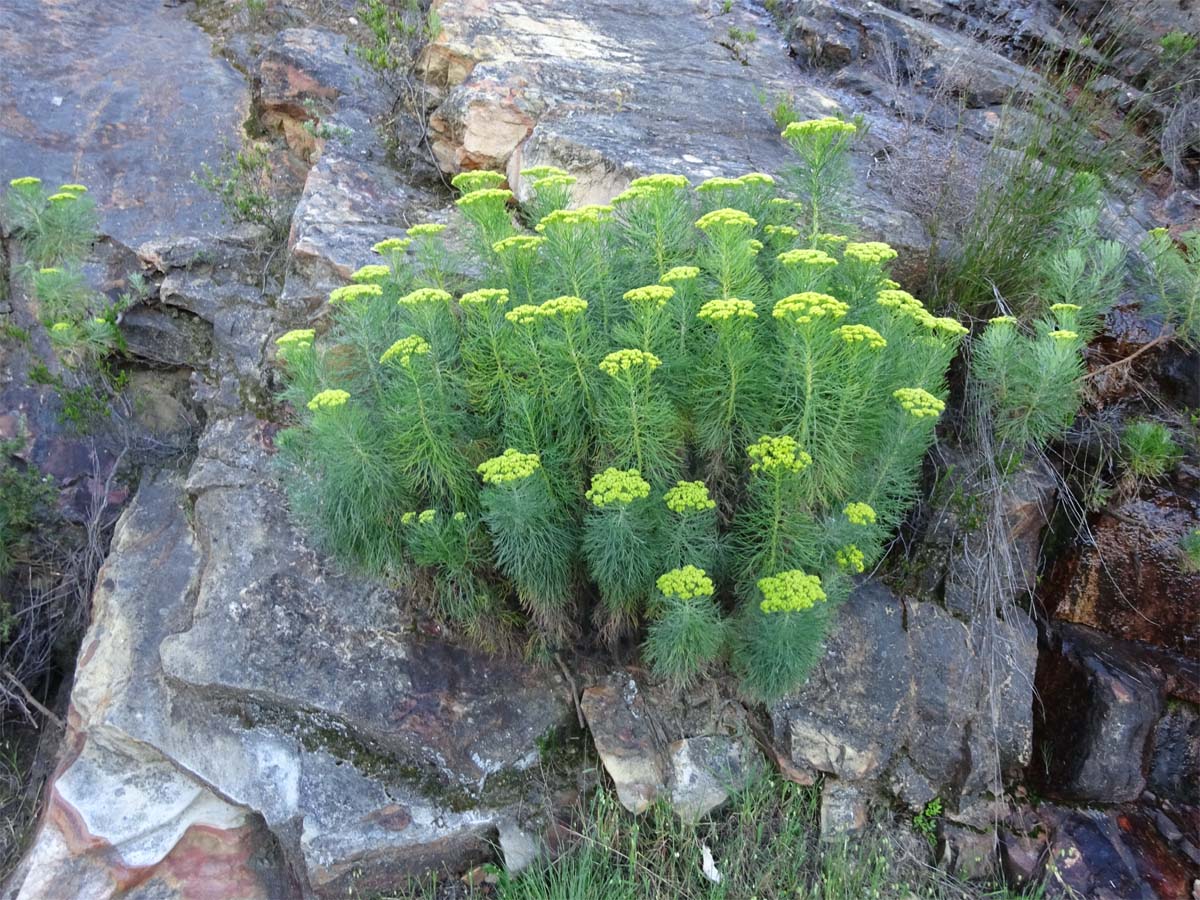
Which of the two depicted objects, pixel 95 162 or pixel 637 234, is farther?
pixel 95 162

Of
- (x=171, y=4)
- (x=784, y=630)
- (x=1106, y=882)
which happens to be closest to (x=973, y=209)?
(x=784, y=630)

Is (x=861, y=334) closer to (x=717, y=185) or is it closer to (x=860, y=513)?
(x=860, y=513)

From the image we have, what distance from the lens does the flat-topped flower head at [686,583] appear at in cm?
284

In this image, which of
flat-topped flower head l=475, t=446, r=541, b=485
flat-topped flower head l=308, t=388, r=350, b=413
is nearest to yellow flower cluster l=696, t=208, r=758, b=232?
flat-topped flower head l=475, t=446, r=541, b=485

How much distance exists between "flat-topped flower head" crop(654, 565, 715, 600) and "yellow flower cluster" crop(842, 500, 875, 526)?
0.58 metres

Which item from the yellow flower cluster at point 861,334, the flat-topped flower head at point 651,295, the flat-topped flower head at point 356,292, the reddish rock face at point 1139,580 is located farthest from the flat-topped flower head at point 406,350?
the reddish rock face at point 1139,580

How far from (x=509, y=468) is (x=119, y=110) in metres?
5.36

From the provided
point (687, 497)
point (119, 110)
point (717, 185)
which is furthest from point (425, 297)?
point (119, 110)

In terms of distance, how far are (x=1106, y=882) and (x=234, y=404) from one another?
4521 millimetres

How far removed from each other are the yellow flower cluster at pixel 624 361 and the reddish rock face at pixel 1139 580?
98.7 inches

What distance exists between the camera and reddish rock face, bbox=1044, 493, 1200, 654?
373 centimetres

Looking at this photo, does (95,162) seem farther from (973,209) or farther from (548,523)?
(973,209)

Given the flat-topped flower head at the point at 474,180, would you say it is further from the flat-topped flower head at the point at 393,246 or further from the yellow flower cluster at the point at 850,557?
the yellow flower cluster at the point at 850,557

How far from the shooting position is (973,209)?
4363mm
